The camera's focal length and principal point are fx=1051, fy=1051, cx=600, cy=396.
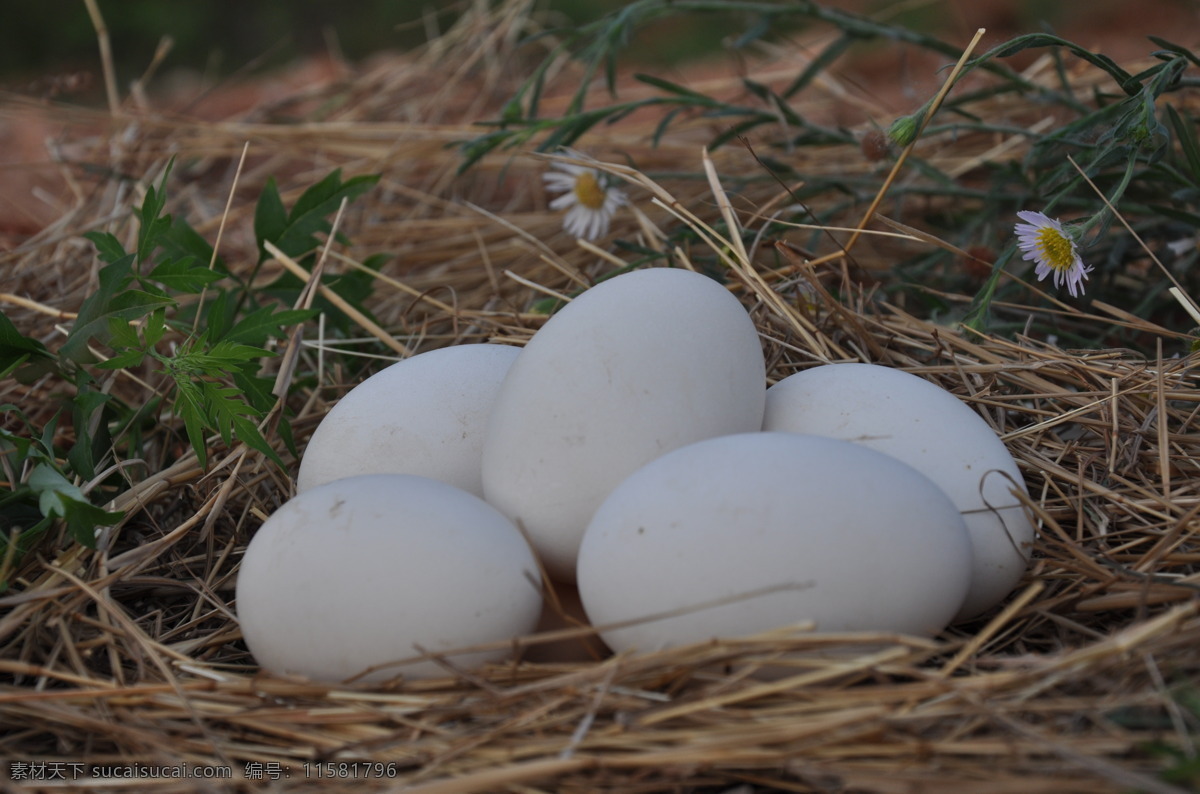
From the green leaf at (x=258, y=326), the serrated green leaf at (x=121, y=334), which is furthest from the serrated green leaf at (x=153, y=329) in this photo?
the green leaf at (x=258, y=326)

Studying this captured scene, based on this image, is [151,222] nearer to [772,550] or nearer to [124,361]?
[124,361]

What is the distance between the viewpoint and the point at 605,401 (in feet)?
4.03

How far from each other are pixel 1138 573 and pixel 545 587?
66 cm

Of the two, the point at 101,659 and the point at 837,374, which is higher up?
the point at 837,374

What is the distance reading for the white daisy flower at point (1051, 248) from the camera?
145cm

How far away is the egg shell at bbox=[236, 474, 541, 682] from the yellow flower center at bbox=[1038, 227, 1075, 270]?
2.86ft

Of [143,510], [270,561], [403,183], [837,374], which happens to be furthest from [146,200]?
[403,183]

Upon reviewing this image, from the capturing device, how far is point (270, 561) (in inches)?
45.1

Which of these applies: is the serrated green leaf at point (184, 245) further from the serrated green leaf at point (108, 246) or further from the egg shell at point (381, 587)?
the egg shell at point (381, 587)

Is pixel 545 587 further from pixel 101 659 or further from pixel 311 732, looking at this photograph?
pixel 101 659

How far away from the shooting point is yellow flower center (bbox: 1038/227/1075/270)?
147 centimetres

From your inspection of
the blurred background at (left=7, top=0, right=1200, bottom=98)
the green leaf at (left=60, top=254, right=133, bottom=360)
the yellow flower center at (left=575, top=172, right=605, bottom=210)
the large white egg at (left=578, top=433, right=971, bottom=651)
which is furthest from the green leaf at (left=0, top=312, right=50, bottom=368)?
the blurred background at (left=7, top=0, right=1200, bottom=98)

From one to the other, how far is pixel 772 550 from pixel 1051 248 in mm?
733

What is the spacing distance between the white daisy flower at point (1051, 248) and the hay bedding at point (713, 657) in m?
0.07
